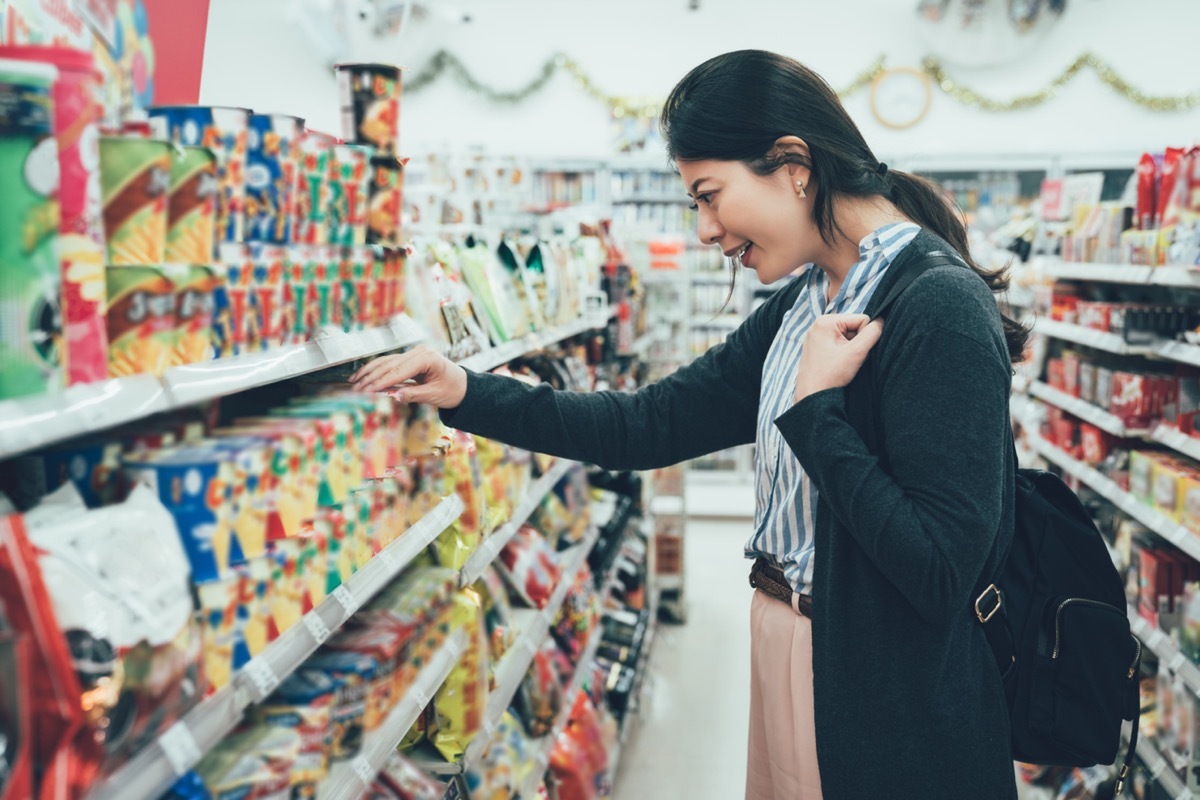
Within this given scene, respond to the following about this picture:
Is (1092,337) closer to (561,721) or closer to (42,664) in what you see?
(561,721)

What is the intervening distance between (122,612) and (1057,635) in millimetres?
1325

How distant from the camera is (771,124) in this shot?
152 cm

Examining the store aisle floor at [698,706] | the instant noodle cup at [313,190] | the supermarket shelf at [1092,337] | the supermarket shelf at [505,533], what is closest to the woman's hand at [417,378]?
the instant noodle cup at [313,190]

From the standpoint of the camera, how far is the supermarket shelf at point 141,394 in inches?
31.8

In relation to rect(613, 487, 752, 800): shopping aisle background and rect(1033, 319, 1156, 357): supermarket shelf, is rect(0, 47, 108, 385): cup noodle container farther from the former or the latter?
rect(613, 487, 752, 800): shopping aisle background

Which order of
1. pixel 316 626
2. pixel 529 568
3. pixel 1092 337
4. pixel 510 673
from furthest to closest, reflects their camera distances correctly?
1. pixel 1092 337
2. pixel 529 568
3. pixel 510 673
4. pixel 316 626

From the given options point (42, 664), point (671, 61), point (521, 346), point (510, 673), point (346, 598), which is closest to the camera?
point (42, 664)

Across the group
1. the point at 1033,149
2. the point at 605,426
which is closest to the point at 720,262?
→ the point at 1033,149

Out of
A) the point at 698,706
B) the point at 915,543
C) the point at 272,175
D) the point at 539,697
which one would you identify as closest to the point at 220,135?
the point at 272,175

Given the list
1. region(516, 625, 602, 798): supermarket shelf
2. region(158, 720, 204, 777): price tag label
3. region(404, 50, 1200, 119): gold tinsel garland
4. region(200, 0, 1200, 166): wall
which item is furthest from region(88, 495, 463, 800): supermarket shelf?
region(404, 50, 1200, 119): gold tinsel garland

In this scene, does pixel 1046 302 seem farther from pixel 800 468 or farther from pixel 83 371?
pixel 83 371

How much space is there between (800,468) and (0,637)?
111cm

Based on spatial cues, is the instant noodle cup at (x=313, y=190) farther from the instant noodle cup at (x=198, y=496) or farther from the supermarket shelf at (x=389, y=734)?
the supermarket shelf at (x=389, y=734)

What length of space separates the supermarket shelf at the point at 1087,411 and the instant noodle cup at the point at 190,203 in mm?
3184
